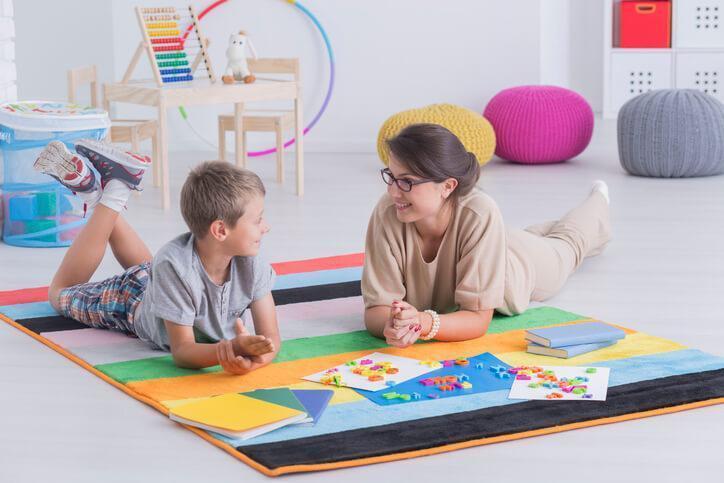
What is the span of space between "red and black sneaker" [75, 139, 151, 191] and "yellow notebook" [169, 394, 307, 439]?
0.81 metres

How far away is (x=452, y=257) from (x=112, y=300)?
29.9 inches

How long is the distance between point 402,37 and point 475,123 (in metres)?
0.83

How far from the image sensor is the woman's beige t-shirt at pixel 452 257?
2.31m

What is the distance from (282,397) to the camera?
1912mm

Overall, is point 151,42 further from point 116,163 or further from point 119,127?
point 116,163

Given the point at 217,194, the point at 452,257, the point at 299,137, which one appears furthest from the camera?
the point at 299,137

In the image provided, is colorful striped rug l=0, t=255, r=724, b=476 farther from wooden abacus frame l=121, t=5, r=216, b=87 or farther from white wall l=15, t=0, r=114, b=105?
white wall l=15, t=0, r=114, b=105

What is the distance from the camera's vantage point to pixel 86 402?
6.60ft

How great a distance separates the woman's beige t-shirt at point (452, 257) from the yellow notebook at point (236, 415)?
0.52 metres

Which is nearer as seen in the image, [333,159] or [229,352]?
[229,352]

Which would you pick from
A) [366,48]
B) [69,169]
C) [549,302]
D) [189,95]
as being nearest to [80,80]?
[189,95]

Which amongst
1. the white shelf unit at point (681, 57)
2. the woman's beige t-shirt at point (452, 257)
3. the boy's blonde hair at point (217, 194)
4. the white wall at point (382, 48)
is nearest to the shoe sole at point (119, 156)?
the boy's blonde hair at point (217, 194)

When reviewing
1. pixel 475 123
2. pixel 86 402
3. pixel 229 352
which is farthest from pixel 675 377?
pixel 475 123

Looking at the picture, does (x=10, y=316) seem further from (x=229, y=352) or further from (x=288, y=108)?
(x=288, y=108)
